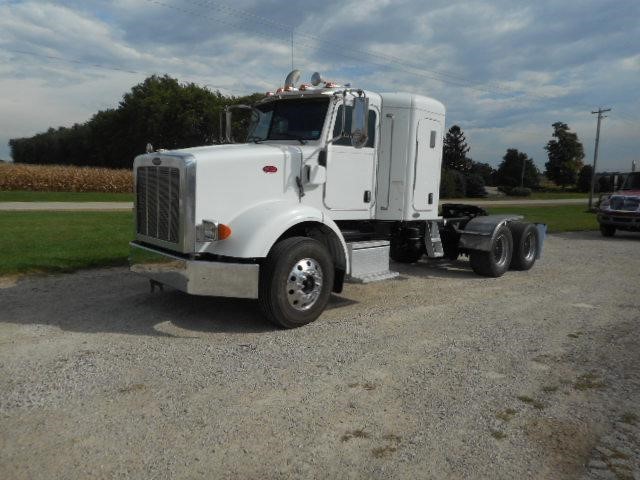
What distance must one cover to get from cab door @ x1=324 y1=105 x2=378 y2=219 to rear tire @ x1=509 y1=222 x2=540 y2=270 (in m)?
3.86

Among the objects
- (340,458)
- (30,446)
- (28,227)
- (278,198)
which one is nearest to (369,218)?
(278,198)

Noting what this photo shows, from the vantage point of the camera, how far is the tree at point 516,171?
81500mm

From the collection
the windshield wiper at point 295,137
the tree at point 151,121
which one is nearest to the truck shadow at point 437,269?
the windshield wiper at point 295,137

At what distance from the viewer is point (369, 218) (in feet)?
24.3

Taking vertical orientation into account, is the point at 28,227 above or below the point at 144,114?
below

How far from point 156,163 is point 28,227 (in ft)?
30.8

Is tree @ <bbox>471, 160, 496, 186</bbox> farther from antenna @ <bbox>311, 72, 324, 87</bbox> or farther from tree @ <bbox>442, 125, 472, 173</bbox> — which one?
antenna @ <bbox>311, 72, 324, 87</bbox>

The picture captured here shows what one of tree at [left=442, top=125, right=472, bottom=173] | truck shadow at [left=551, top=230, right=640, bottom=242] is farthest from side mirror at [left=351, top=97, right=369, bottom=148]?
tree at [left=442, top=125, right=472, bottom=173]

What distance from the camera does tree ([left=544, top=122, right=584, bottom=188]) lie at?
76250 millimetres

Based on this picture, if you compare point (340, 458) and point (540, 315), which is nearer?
point (340, 458)

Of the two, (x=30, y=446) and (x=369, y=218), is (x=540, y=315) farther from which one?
(x=30, y=446)

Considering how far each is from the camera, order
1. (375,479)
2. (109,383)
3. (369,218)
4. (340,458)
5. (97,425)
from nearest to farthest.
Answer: (375,479) → (340,458) → (97,425) → (109,383) → (369,218)

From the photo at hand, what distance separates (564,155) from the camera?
76.9 m

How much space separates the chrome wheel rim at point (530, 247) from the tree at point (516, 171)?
74.7 metres
